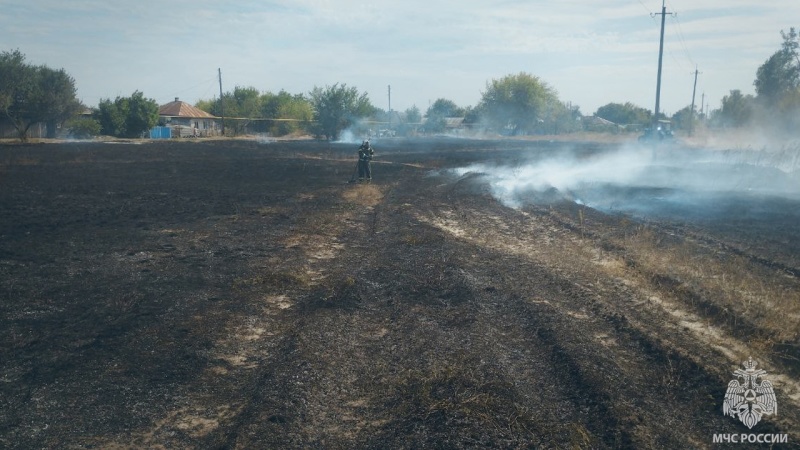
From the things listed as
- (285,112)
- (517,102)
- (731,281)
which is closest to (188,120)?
(285,112)

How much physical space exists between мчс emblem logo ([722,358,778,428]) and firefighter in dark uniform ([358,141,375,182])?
18.2 meters

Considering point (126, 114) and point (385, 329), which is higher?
point (126, 114)

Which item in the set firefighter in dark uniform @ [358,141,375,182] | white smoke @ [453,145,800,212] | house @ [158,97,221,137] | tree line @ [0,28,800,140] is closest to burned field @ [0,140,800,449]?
white smoke @ [453,145,800,212]

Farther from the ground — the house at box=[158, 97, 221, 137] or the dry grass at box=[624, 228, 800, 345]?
the house at box=[158, 97, 221, 137]

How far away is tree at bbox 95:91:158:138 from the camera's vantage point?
197ft

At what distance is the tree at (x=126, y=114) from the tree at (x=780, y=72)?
2481 inches

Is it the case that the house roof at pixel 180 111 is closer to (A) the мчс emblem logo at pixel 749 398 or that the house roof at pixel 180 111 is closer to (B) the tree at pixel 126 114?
(B) the tree at pixel 126 114

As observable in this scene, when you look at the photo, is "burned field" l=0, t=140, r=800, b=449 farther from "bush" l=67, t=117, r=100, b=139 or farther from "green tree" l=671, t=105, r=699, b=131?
"green tree" l=671, t=105, r=699, b=131

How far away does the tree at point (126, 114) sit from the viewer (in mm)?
60094

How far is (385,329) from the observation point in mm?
6809

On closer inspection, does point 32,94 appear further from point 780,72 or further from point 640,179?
point 780,72

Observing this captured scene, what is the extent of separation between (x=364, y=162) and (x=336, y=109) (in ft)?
168

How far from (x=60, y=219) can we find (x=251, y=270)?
7299mm

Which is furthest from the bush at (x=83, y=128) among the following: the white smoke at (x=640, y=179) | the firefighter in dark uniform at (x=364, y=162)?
the firefighter in dark uniform at (x=364, y=162)
